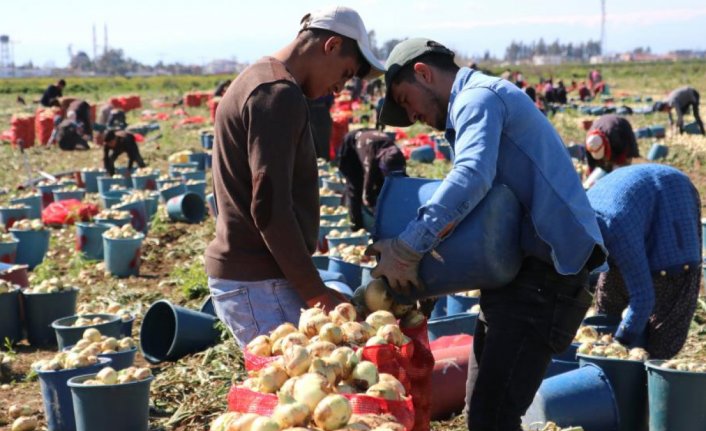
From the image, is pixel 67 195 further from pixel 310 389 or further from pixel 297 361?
pixel 310 389

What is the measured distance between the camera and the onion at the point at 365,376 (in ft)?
9.20

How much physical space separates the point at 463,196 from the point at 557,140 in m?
0.44

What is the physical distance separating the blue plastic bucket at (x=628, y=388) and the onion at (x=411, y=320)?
1777 millimetres

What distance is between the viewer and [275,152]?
313 centimetres

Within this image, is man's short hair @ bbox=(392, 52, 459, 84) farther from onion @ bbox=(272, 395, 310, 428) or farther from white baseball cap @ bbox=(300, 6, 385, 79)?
onion @ bbox=(272, 395, 310, 428)

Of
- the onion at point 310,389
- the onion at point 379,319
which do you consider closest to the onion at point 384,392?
the onion at point 310,389

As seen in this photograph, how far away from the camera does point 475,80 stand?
10.3ft

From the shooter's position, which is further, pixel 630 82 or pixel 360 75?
pixel 630 82

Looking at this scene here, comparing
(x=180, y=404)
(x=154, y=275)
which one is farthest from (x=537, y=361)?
(x=154, y=275)

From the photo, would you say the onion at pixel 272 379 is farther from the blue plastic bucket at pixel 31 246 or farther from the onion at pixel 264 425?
the blue plastic bucket at pixel 31 246

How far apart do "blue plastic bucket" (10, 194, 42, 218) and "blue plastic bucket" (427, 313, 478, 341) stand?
7733 millimetres

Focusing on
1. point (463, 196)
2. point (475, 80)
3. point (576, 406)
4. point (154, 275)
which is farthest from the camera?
point (154, 275)

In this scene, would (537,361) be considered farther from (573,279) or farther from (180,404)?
(180,404)

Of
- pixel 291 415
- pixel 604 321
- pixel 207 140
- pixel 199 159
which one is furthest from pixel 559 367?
pixel 207 140
